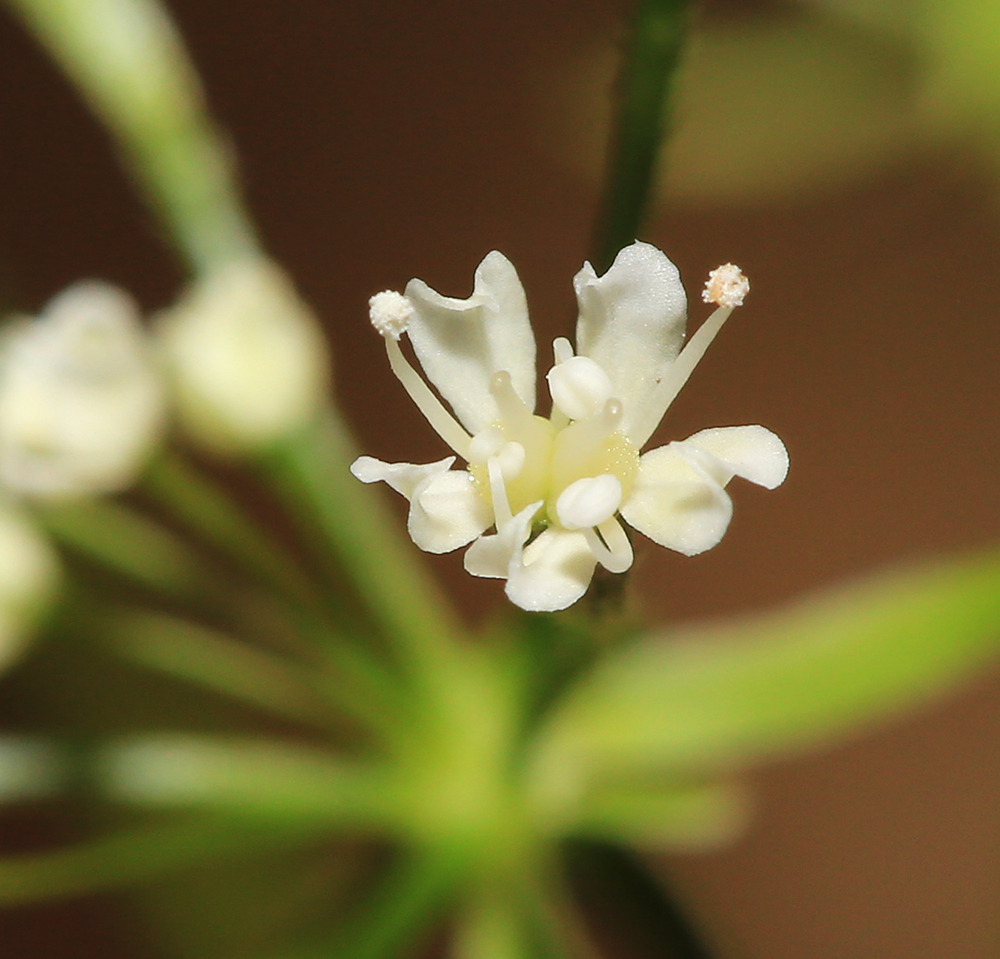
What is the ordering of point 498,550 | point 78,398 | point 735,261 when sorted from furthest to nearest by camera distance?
point 735,261 < point 78,398 < point 498,550

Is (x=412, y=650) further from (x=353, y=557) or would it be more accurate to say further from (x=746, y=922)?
(x=746, y=922)

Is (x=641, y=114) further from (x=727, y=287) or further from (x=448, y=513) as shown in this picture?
(x=448, y=513)

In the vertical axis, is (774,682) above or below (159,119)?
below

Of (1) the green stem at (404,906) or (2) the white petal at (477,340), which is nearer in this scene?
(2) the white petal at (477,340)

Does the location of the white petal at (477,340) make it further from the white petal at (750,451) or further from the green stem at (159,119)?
the green stem at (159,119)

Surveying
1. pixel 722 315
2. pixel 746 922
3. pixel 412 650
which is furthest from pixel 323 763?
pixel 746 922

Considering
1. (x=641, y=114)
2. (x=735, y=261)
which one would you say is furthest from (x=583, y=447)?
(x=735, y=261)

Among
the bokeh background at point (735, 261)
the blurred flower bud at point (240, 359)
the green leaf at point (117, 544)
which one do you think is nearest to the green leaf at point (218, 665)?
the green leaf at point (117, 544)
